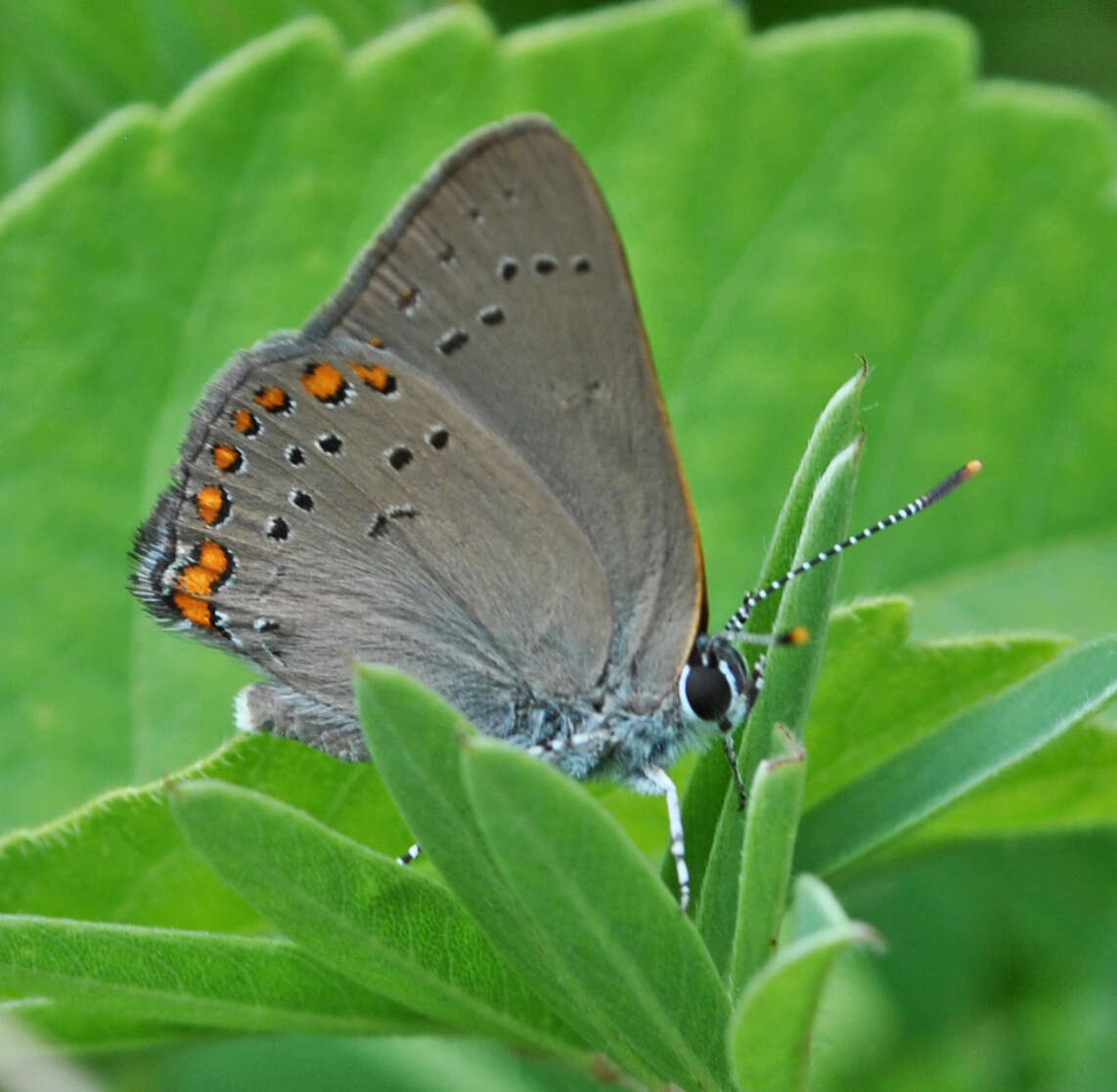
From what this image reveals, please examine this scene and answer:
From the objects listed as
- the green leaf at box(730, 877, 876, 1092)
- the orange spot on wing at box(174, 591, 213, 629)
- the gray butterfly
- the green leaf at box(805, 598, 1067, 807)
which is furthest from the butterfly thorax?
the green leaf at box(730, 877, 876, 1092)

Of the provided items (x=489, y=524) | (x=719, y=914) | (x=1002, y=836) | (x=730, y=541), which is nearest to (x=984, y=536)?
(x=730, y=541)

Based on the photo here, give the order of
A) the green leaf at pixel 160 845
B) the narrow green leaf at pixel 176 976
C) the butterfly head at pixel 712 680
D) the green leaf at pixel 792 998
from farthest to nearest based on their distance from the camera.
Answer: the butterfly head at pixel 712 680 → the green leaf at pixel 160 845 → the narrow green leaf at pixel 176 976 → the green leaf at pixel 792 998

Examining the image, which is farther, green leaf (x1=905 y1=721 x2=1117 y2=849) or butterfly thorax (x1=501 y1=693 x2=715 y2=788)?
butterfly thorax (x1=501 y1=693 x2=715 y2=788)

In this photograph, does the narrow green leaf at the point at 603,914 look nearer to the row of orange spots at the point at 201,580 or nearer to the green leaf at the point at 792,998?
the green leaf at the point at 792,998

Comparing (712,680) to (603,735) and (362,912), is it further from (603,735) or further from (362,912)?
(362,912)

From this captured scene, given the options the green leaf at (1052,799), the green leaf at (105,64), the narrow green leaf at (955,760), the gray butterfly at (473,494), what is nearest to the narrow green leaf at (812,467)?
the narrow green leaf at (955,760)

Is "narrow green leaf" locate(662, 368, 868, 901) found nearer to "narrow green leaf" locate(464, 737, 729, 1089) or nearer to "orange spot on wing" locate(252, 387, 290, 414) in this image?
"narrow green leaf" locate(464, 737, 729, 1089)
